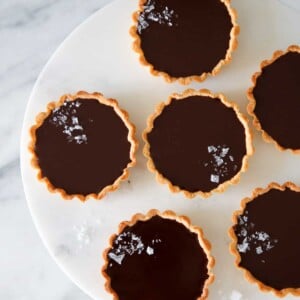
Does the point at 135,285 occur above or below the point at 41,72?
below

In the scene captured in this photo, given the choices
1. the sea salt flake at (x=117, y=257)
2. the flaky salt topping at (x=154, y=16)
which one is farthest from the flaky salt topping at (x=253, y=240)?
the flaky salt topping at (x=154, y=16)

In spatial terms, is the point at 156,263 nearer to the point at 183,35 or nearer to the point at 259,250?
the point at 259,250

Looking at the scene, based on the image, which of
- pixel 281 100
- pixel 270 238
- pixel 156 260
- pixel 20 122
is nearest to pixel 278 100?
pixel 281 100

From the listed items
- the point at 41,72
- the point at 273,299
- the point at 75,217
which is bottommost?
the point at 273,299

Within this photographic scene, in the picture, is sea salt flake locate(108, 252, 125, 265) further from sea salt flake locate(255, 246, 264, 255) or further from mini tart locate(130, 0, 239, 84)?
mini tart locate(130, 0, 239, 84)

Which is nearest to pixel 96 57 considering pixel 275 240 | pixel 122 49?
pixel 122 49

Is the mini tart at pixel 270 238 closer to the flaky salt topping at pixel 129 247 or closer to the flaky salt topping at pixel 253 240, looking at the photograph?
the flaky salt topping at pixel 253 240

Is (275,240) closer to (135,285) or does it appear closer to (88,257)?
(135,285)
